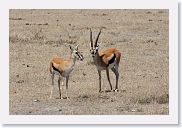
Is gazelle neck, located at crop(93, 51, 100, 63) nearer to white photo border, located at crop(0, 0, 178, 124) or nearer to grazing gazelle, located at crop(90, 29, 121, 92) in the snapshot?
grazing gazelle, located at crop(90, 29, 121, 92)

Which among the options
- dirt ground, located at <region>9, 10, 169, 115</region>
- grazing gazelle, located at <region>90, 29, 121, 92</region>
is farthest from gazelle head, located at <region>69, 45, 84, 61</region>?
grazing gazelle, located at <region>90, 29, 121, 92</region>

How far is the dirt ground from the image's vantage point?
41.1ft

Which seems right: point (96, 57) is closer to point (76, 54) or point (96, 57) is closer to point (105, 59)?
point (105, 59)

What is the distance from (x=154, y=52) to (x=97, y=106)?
5.68m

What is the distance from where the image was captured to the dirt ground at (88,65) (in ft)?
41.1

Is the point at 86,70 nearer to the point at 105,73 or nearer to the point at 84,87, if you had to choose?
the point at 105,73

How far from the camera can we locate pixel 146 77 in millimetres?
14844

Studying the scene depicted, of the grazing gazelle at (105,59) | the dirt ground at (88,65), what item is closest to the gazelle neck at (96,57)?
the grazing gazelle at (105,59)
